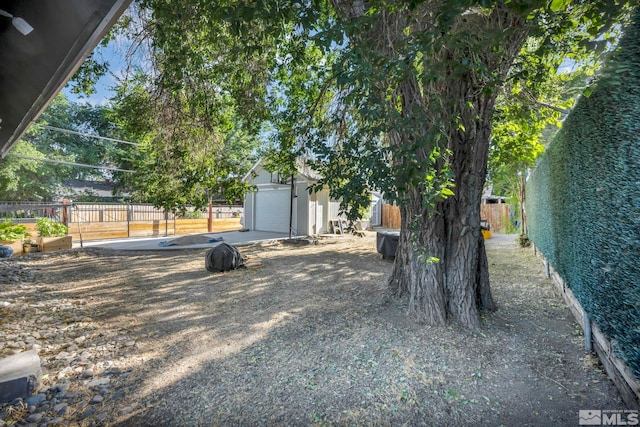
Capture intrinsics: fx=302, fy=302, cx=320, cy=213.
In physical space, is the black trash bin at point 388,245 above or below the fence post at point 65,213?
below

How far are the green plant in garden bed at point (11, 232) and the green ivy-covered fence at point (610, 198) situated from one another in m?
11.3

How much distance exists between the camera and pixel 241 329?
334 centimetres

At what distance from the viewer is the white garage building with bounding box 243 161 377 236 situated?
12.7 m

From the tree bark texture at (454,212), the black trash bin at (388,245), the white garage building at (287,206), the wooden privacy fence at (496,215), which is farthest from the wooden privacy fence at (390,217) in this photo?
the tree bark texture at (454,212)

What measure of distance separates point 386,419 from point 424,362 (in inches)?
30.0

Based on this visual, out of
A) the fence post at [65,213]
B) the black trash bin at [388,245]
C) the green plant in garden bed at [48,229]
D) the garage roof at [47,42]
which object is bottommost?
the black trash bin at [388,245]

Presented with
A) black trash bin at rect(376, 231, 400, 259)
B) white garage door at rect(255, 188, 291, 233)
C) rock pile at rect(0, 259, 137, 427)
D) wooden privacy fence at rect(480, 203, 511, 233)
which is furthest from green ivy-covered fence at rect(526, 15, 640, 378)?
wooden privacy fence at rect(480, 203, 511, 233)

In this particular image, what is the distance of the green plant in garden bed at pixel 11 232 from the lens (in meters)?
7.66

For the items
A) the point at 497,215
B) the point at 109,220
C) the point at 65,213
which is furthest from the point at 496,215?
the point at 65,213

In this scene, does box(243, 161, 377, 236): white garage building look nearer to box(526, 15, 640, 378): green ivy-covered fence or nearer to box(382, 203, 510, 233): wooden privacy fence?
box(382, 203, 510, 233): wooden privacy fence

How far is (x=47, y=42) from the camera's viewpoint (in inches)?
87.9

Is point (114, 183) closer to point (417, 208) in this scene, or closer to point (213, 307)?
point (213, 307)

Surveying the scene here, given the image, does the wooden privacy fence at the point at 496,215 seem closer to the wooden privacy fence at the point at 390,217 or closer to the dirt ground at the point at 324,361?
the wooden privacy fence at the point at 390,217

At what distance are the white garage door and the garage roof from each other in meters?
10.6
